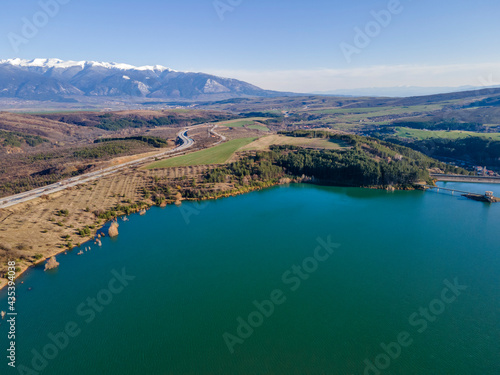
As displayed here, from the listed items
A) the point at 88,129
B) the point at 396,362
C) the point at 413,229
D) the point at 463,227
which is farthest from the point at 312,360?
the point at 88,129

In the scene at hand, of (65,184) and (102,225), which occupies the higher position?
(65,184)

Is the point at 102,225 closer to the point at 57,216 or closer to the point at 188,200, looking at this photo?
the point at 57,216

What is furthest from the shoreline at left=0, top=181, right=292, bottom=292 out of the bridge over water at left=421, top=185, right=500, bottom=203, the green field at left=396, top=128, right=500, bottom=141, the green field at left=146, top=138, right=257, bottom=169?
the green field at left=396, top=128, right=500, bottom=141

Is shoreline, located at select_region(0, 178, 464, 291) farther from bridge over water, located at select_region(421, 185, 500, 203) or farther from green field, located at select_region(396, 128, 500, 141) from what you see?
green field, located at select_region(396, 128, 500, 141)

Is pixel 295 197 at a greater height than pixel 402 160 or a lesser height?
lesser

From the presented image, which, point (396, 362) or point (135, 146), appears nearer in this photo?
point (396, 362)

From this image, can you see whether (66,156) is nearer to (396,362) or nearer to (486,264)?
(396,362)

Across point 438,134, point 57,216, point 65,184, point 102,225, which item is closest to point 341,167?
point 102,225

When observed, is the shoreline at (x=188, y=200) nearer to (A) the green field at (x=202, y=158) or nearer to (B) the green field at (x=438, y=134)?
(A) the green field at (x=202, y=158)

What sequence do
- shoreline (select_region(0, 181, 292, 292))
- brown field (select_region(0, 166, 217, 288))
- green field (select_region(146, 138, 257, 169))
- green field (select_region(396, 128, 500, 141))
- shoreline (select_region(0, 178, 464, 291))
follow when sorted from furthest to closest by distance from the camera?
green field (select_region(396, 128, 500, 141)), green field (select_region(146, 138, 257, 169)), brown field (select_region(0, 166, 217, 288)), shoreline (select_region(0, 178, 464, 291)), shoreline (select_region(0, 181, 292, 292))

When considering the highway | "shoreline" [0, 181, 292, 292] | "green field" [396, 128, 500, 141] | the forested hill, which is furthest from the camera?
"green field" [396, 128, 500, 141]

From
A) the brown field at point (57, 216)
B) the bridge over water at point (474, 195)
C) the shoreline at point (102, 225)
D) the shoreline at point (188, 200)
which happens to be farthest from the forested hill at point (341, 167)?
the brown field at point (57, 216)
